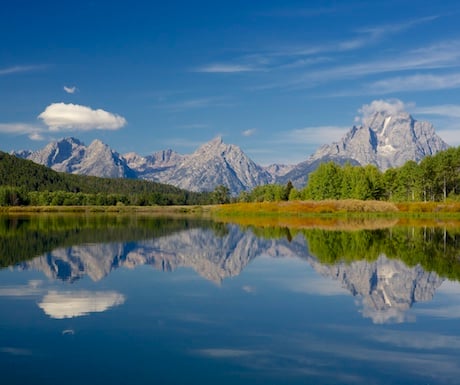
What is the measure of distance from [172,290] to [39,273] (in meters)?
9.39

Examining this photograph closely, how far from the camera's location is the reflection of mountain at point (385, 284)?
20.8m

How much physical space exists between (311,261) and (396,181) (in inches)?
4819

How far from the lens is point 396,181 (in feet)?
493

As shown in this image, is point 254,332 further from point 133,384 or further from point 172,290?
point 172,290

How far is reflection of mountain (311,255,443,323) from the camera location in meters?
20.8

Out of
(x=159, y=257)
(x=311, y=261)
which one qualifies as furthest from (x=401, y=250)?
(x=159, y=257)

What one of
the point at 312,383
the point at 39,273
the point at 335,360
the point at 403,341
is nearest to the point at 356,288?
the point at 403,341

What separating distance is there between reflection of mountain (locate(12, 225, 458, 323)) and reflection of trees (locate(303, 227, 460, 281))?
0.23 ft

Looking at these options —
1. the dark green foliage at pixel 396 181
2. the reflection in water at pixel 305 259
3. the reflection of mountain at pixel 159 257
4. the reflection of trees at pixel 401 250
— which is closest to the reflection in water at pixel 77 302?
the reflection in water at pixel 305 259

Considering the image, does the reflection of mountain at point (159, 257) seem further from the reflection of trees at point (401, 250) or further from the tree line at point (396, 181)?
the tree line at point (396, 181)

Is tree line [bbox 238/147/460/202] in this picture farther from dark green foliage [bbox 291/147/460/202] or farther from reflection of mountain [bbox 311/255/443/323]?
reflection of mountain [bbox 311/255/443/323]

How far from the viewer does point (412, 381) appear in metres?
Result: 12.6

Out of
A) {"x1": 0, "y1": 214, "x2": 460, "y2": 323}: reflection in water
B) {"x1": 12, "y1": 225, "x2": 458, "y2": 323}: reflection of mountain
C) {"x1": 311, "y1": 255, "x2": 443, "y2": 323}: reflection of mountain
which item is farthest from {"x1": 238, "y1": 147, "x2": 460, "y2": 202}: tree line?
Answer: {"x1": 311, "y1": 255, "x2": 443, "y2": 323}: reflection of mountain

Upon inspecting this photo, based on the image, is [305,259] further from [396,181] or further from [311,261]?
[396,181]
